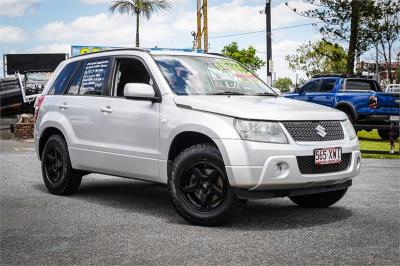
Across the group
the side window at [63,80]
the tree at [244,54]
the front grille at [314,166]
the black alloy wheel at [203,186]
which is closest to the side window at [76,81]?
the side window at [63,80]

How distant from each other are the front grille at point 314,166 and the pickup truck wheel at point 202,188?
0.66 metres

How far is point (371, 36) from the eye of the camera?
28562mm

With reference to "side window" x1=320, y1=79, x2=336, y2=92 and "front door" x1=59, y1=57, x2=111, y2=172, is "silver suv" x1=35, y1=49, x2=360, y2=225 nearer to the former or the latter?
"front door" x1=59, y1=57, x2=111, y2=172

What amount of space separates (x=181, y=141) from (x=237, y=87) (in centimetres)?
106

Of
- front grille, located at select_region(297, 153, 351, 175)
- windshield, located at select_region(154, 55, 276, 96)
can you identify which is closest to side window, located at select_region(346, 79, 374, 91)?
windshield, located at select_region(154, 55, 276, 96)

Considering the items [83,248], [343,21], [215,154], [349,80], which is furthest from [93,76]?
[343,21]

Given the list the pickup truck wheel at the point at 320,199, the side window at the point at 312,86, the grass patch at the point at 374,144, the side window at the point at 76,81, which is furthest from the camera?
the side window at the point at 312,86

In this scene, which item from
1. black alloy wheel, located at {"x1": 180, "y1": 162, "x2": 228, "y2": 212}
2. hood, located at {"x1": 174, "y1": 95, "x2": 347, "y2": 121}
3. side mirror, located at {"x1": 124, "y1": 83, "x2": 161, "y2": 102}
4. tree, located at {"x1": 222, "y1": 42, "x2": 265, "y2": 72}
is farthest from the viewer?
tree, located at {"x1": 222, "y1": 42, "x2": 265, "y2": 72}

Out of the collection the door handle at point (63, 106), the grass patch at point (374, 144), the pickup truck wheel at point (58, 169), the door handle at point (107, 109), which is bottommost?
the grass patch at point (374, 144)

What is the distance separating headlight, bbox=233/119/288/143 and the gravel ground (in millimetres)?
864

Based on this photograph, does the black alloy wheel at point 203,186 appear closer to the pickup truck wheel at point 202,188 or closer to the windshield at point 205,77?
the pickup truck wheel at point 202,188

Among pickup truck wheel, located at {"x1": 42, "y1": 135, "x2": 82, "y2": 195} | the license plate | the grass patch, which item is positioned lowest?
the grass patch

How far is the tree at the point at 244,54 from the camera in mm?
73688

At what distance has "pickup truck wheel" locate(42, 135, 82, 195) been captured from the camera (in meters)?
7.72
